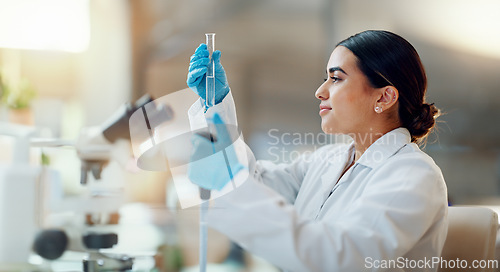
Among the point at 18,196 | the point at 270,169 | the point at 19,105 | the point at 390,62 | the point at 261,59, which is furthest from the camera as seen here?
the point at 261,59

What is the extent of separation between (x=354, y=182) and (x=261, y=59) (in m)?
1.50

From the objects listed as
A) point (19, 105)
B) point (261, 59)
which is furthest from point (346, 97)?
point (19, 105)

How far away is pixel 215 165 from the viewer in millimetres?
986

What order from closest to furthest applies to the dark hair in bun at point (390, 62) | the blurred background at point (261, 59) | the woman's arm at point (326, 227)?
the woman's arm at point (326, 227)
the dark hair in bun at point (390, 62)
the blurred background at point (261, 59)

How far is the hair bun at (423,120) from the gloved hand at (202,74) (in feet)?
1.89

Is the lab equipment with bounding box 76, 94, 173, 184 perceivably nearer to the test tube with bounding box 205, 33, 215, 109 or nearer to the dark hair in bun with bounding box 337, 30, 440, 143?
the test tube with bounding box 205, 33, 215, 109

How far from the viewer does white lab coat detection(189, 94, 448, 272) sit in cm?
98

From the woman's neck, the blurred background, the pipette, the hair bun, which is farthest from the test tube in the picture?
the blurred background

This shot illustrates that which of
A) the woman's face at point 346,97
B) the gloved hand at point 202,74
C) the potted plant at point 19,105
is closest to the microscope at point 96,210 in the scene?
the gloved hand at point 202,74

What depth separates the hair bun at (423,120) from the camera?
1.35 m

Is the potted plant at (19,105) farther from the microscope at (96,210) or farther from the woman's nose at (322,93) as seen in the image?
the woman's nose at (322,93)

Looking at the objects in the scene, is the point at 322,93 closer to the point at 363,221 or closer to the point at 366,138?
the point at 366,138

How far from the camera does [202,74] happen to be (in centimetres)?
128

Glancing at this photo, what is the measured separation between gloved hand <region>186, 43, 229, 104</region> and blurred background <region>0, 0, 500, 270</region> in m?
1.22
